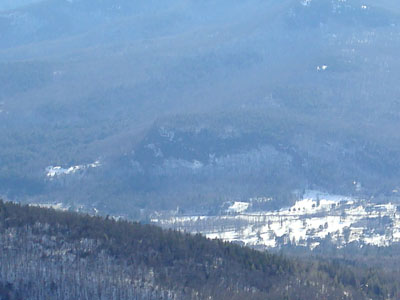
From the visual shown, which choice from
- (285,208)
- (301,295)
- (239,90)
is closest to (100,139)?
(239,90)

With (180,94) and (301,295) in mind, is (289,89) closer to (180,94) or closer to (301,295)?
(180,94)

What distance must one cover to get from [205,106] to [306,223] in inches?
1381

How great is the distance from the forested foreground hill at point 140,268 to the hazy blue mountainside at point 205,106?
31.9 metres

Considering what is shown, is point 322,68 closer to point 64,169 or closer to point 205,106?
point 205,106

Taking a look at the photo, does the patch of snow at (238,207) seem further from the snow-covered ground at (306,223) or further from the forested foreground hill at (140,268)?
the forested foreground hill at (140,268)

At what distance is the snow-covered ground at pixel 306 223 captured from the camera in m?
87.0

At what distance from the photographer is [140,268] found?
5934cm

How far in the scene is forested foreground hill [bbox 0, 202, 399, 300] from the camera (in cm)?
5731

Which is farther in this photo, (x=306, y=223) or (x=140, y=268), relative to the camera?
(x=306, y=223)

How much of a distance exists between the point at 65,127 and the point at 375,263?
194 ft

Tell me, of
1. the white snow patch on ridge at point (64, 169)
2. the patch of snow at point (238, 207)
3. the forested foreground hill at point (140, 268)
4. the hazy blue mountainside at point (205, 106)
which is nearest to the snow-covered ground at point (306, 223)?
the patch of snow at point (238, 207)

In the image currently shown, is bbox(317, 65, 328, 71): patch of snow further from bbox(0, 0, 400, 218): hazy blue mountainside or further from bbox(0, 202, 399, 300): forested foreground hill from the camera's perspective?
bbox(0, 202, 399, 300): forested foreground hill

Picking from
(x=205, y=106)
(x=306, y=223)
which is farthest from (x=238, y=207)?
(x=205, y=106)

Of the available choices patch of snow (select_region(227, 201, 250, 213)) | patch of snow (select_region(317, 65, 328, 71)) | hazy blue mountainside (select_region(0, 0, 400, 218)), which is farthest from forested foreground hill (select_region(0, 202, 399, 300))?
patch of snow (select_region(317, 65, 328, 71))
